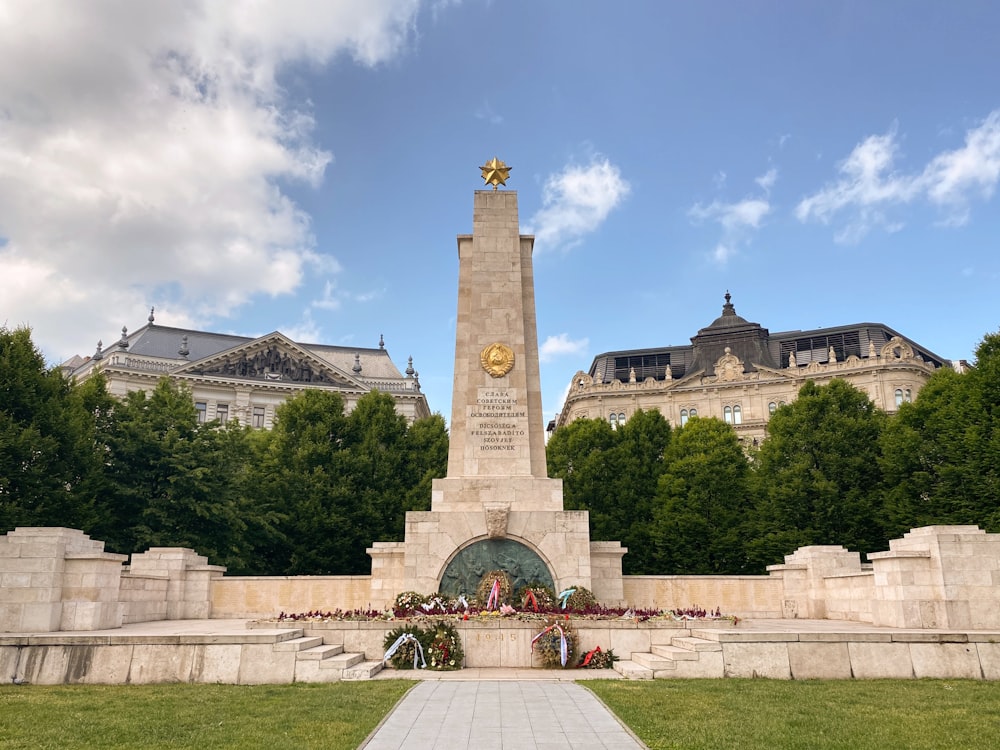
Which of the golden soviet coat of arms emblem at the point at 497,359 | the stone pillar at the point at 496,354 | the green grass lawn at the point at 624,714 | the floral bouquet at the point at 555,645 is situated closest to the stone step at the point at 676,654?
the green grass lawn at the point at 624,714

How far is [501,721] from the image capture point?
34.6ft

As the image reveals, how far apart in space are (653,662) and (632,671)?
1.78ft

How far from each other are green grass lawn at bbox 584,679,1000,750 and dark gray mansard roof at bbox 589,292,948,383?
62788mm

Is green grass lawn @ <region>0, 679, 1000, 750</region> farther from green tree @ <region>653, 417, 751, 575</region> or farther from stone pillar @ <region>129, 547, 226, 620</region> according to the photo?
green tree @ <region>653, 417, 751, 575</region>

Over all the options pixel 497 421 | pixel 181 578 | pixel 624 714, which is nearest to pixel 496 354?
pixel 497 421

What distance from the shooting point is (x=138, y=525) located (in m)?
29.6

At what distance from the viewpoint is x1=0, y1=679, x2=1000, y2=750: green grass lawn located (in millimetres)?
9398

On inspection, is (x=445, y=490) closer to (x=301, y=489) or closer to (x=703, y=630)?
(x=703, y=630)

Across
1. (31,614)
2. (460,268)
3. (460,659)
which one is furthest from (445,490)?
(31,614)

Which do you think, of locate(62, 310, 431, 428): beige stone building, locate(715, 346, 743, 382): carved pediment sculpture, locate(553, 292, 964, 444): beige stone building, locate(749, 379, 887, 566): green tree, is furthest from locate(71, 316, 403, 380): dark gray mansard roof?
locate(749, 379, 887, 566): green tree

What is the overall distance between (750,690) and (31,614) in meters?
15.1

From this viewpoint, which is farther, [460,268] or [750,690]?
[460,268]

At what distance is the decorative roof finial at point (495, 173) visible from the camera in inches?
984

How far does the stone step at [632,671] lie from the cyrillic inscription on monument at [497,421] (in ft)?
24.7
